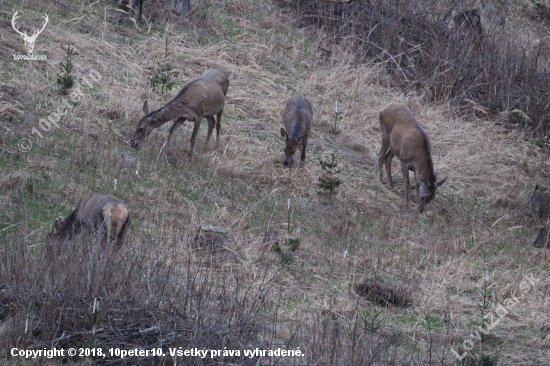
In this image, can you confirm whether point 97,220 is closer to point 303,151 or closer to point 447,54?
point 303,151

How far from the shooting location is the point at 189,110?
14.7 meters

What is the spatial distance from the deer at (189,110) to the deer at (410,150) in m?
3.10

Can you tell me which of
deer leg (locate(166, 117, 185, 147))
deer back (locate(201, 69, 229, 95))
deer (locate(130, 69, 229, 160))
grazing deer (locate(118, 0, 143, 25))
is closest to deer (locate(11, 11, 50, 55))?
grazing deer (locate(118, 0, 143, 25))

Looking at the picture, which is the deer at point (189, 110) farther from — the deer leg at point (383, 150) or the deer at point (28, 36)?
the deer at point (28, 36)

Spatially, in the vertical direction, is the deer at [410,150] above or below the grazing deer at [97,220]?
below

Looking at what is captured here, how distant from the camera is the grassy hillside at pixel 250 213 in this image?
7250 mm

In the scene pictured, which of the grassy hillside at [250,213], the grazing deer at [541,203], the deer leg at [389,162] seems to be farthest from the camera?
the deer leg at [389,162]

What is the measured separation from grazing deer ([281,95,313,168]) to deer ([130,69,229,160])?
1285 millimetres

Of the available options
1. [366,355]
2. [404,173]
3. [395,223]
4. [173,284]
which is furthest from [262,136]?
[366,355]

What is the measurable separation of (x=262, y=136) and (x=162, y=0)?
6086 millimetres

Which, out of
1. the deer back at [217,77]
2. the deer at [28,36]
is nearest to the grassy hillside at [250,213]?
the deer at [28,36]

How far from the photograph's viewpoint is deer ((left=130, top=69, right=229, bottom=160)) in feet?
47.5

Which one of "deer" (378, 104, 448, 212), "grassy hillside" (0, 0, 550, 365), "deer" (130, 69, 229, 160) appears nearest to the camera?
"grassy hillside" (0, 0, 550, 365)

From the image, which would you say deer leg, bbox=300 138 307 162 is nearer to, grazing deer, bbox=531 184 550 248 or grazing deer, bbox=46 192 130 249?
grazing deer, bbox=531 184 550 248
